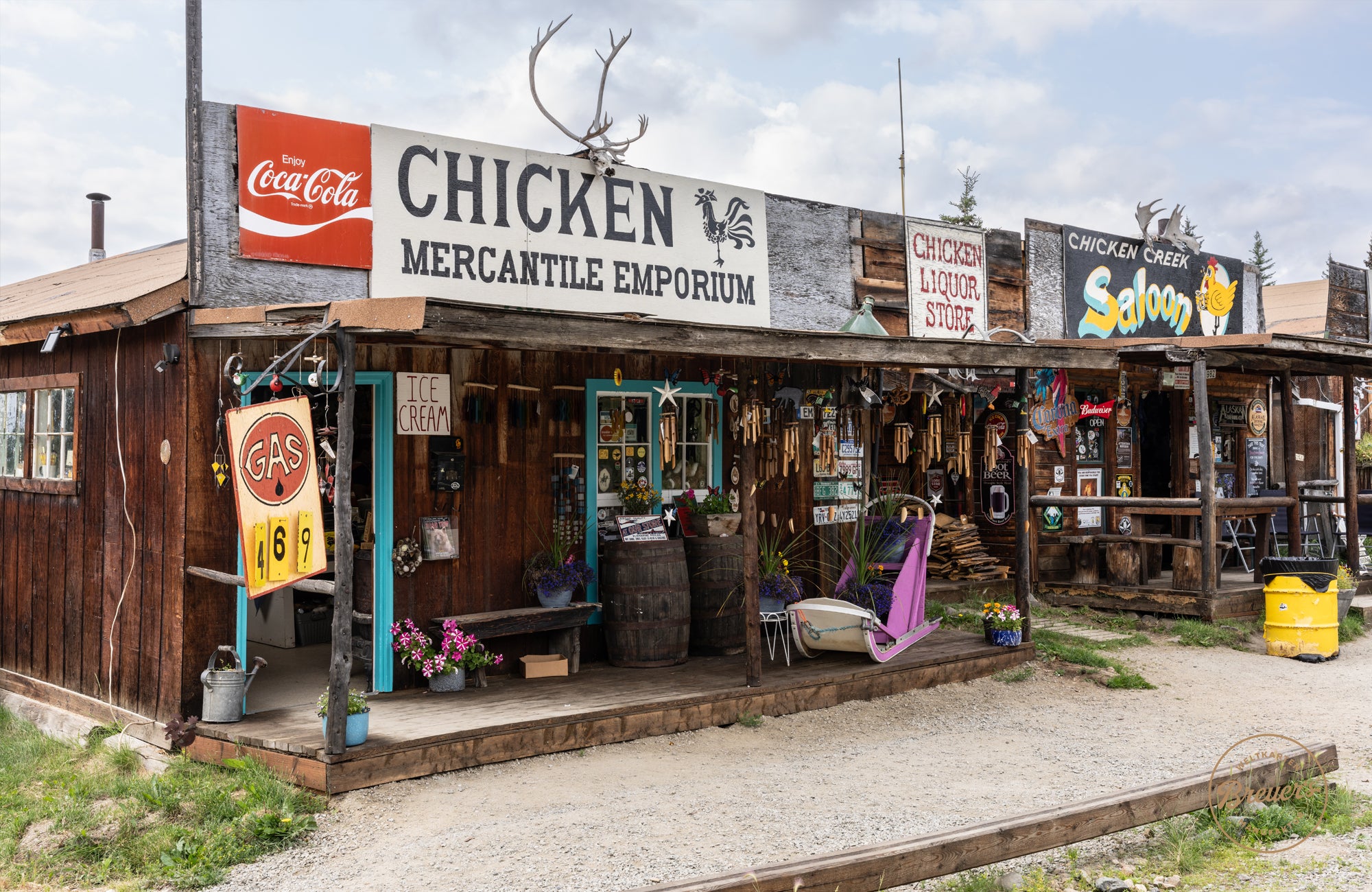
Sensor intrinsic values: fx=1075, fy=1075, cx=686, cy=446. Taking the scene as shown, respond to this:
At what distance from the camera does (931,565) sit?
12133 mm

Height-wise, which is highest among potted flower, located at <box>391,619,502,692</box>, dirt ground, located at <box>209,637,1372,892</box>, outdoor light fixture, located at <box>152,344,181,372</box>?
outdoor light fixture, located at <box>152,344,181,372</box>

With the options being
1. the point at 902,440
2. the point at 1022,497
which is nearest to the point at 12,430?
the point at 902,440

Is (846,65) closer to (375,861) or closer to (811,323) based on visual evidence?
(811,323)

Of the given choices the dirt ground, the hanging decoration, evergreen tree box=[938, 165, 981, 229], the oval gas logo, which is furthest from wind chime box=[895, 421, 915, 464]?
evergreen tree box=[938, 165, 981, 229]

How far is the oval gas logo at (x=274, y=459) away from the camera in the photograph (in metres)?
5.47

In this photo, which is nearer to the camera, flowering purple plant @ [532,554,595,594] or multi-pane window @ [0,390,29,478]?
flowering purple plant @ [532,554,595,594]

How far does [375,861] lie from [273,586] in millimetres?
1454

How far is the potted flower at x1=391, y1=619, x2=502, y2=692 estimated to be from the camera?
23.1 ft

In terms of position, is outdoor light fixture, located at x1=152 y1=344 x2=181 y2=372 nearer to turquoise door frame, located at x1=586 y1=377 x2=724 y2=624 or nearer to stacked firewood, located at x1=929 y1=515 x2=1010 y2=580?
turquoise door frame, located at x1=586 y1=377 x2=724 y2=624

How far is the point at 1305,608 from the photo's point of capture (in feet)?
32.7

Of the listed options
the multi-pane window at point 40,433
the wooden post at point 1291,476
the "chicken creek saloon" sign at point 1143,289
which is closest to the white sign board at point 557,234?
the multi-pane window at point 40,433

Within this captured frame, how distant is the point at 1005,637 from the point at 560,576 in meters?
3.99

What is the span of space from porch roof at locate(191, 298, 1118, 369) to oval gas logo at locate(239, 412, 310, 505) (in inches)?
20.8

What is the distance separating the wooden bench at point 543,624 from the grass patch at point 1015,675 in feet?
11.3
